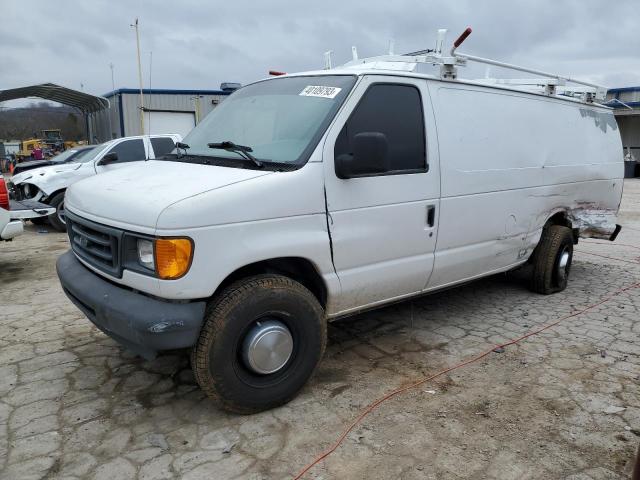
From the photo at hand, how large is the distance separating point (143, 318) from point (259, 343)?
0.68 m

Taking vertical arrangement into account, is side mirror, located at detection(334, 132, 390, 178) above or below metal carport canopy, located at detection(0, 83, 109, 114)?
below

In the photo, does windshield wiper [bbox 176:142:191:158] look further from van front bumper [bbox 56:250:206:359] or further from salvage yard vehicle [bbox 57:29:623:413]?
van front bumper [bbox 56:250:206:359]

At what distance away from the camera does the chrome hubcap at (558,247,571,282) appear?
5633 mm

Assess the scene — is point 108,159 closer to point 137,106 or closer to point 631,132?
Answer: point 137,106

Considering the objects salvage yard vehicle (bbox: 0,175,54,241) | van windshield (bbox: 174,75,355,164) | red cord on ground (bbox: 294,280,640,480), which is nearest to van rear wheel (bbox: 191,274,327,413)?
red cord on ground (bbox: 294,280,640,480)

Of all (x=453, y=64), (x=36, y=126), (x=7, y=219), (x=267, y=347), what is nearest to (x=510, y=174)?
(x=453, y=64)

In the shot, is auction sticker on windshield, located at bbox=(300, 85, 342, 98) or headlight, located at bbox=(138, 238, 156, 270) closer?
headlight, located at bbox=(138, 238, 156, 270)

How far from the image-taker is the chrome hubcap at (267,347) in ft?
9.80

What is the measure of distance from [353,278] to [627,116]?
28766 millimetres

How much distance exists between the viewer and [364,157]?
10.4 ft

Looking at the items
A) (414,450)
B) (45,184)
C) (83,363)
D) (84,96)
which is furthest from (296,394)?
(84,96)

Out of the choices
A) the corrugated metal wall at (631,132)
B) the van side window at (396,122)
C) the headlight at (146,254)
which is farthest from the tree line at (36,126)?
the headlight at (146,254)

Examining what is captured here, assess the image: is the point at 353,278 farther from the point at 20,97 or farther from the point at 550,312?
Result: the point at 20,97

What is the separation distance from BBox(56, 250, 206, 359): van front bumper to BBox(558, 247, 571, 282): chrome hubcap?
4355mm
